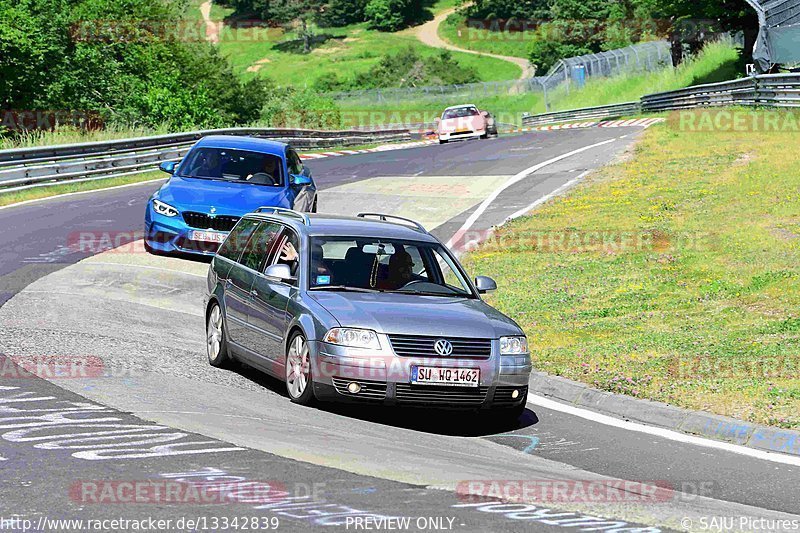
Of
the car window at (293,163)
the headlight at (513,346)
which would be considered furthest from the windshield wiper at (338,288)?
the car window at (293,163)

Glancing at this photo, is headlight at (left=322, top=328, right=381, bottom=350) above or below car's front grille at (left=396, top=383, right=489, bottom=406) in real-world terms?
above

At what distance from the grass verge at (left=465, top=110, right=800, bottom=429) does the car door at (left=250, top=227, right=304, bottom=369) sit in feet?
9.50

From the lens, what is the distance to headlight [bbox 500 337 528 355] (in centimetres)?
995

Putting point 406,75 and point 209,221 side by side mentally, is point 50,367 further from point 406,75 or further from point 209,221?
point 406,75

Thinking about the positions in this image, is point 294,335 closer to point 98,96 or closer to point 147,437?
point 147,437

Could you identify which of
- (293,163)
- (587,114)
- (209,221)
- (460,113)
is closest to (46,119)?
(460,113)

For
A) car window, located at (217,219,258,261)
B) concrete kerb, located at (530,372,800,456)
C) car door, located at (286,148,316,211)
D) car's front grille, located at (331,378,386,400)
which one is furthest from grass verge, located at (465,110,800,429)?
car window, located at (217,219,258,261)

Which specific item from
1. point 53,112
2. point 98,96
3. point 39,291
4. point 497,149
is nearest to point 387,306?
point 39,291

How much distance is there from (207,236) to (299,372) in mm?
8214

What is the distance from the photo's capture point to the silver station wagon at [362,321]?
31.3ft

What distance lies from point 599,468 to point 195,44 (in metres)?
60.5

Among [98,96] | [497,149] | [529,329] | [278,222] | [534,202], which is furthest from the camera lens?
[98,96]

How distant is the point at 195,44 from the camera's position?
66.3 meters

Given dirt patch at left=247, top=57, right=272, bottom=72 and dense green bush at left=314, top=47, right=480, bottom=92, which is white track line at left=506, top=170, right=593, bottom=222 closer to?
dense green bush at left=314, top=47, right=480, bottom=92
